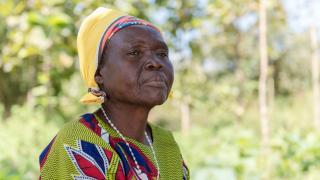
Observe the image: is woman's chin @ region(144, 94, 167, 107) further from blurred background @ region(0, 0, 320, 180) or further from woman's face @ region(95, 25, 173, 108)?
blurred background @ region(0, 0, 320, 180)

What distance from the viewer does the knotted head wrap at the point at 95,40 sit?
125 cm

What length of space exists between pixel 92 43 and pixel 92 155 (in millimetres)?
270

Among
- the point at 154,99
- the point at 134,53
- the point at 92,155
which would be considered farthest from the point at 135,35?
the point at 92,155

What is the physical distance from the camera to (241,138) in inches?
230

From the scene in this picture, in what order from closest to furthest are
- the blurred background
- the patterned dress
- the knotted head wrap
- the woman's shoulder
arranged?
1. the patterned dress
2. the knotted head wrap
3. the woman's shoulder
4. the blurred background

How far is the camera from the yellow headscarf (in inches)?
49.5

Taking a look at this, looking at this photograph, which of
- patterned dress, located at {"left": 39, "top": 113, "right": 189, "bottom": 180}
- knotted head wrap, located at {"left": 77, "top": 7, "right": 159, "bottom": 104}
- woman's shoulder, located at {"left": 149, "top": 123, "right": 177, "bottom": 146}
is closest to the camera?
patterned dress, located at {"left": 39, "top": 113, "right": 189, "bottom": 180}

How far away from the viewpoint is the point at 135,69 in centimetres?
121

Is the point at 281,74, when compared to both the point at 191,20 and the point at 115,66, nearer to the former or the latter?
the point at 191,20

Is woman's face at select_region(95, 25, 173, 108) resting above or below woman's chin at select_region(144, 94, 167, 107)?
above

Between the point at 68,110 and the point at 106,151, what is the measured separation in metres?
7.09

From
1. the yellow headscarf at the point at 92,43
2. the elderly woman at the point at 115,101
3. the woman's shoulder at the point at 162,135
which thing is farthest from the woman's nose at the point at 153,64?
the woman's shoulder at the point at 162,135

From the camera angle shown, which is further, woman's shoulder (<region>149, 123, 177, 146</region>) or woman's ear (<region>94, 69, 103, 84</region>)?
woman's shoulder (<region>149, 123, 177, 146</region>)

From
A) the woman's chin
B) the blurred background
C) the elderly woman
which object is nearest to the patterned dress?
the elderly woman
